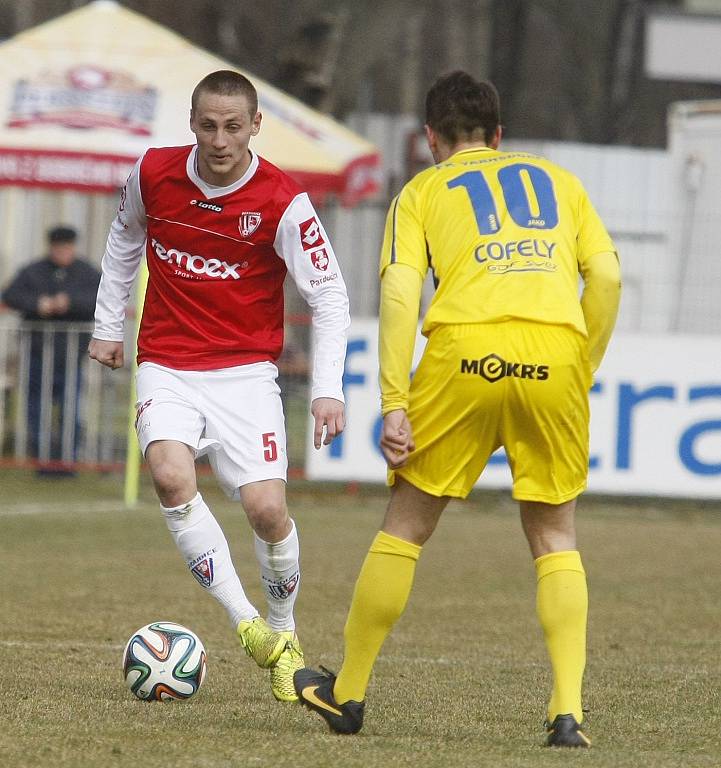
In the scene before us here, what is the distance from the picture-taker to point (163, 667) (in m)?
5.76

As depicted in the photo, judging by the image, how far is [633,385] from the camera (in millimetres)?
13258

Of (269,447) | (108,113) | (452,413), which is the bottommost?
(269,447)

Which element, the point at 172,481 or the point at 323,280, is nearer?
the point at 172,481

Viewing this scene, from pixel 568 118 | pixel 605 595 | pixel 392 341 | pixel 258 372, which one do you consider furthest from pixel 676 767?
pixel 568 118

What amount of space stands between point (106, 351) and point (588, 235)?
6.29ft

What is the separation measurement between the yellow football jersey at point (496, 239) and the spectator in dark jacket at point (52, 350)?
9.48m

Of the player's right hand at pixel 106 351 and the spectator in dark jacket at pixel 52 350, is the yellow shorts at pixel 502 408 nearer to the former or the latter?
the player's right hand at pixel 106 351

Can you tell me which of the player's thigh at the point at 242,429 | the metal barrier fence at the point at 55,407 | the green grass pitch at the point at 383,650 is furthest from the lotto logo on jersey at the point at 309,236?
the metal barrier fence at the point at 55,407

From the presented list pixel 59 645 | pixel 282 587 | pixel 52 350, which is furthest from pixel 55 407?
pixel 282 587

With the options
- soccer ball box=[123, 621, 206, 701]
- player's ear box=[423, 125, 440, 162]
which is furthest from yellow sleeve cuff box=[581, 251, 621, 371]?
soccer ball box=[123, 621, 206, 701]

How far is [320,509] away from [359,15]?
56.9ft

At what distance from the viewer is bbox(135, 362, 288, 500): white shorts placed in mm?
5969

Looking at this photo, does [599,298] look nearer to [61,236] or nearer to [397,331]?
[397,331]

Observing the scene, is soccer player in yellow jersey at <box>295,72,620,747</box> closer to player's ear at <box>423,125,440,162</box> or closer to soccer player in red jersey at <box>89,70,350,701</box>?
player's ear at <box>423,125,440,162</box>
